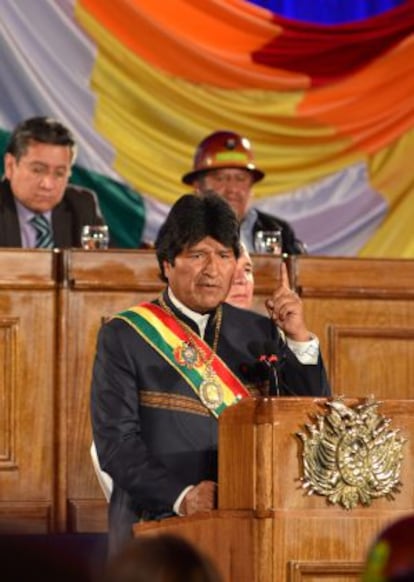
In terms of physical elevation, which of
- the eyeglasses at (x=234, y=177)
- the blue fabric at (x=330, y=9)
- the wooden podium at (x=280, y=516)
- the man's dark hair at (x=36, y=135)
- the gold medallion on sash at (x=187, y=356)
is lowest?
the wooden podium at (x=280, y=516)

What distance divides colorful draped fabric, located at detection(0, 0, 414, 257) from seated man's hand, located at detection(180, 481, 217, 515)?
396 centimetres

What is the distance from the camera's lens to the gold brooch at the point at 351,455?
2689mm

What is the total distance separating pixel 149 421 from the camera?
3.12m

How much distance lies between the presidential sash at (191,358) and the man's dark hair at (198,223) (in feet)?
0.46

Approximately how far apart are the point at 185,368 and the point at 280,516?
2.11 feet

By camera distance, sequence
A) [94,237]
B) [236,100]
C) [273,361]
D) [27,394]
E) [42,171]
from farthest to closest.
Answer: [236,100], [42,171], [94,237], [27,394], [273,361]

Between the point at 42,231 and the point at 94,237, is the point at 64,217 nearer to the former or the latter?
the point at 42,231

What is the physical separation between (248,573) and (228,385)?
0.63m

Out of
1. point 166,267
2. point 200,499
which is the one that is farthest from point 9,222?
point 200,499

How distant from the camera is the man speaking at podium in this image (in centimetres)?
304

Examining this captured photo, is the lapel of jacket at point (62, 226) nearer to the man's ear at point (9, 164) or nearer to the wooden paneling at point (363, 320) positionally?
the man's ear at point (9, 164)

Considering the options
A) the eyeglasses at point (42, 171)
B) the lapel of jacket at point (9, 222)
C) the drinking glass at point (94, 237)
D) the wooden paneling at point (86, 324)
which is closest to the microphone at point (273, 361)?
the wooden paneling at point (86, 324)

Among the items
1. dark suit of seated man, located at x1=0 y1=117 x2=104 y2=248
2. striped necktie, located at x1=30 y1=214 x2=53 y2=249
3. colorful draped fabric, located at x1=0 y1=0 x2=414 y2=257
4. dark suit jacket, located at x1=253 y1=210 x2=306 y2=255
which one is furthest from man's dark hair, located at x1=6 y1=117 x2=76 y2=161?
colorful draped fabric, located at x1=0 y1=0 x2=414 y2=257

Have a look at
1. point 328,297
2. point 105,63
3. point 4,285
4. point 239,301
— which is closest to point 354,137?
point 105,63
